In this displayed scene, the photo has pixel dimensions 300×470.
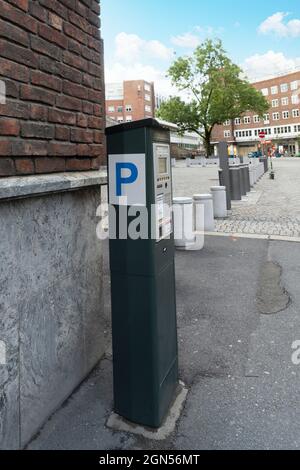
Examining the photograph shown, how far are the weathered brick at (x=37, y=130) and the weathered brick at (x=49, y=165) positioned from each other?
14cm

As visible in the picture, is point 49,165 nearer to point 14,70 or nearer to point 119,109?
point 14,70

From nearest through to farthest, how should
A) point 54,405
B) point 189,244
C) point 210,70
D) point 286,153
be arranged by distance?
point 54,405
point 189,244
point 210,70
point 286,153

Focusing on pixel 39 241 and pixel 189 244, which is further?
pixel 189 244

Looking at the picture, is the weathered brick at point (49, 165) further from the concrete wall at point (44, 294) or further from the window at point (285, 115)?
the window at point (285, 115)

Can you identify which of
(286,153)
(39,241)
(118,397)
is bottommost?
(118,397)

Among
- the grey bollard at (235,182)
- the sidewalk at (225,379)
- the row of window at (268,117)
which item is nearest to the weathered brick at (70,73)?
the sidewalk at (225,379)

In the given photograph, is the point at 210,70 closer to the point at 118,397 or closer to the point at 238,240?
the point at 238,240

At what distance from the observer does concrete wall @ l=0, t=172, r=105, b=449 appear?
221cm

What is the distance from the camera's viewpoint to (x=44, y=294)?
8.34ft

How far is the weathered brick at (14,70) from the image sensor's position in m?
2.21

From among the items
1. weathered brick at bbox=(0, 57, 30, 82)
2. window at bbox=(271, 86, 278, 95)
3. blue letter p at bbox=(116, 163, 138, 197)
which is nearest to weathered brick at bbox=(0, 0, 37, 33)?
weathered brick at bbox=(0, 57, 30, 82)

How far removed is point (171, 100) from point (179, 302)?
170ft
